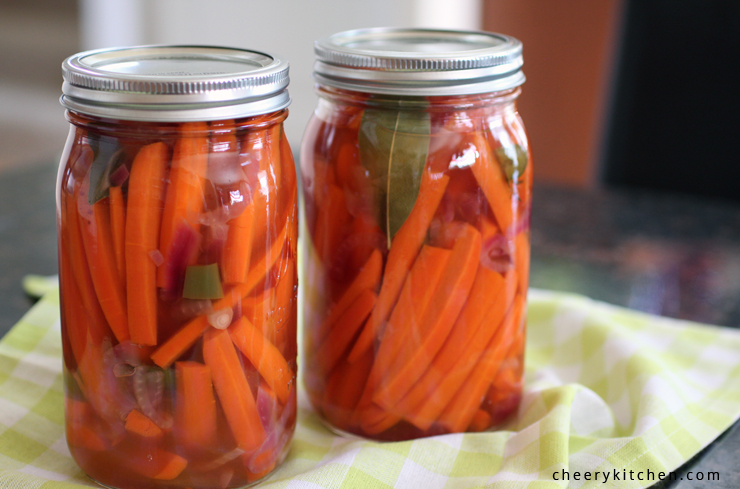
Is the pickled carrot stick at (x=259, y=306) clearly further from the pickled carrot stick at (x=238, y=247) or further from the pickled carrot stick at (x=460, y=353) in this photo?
the pickled carrot stick at (x=460, y=353)

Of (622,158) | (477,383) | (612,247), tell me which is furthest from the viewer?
(622,158)

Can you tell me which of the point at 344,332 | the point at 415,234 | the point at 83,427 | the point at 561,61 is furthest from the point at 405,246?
the point at 561,61

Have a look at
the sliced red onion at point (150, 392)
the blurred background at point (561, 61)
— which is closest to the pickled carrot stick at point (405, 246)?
the sliced red onion at point (150, 392)

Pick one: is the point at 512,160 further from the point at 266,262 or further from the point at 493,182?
the point at 266,262

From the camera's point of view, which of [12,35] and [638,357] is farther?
[12,35]

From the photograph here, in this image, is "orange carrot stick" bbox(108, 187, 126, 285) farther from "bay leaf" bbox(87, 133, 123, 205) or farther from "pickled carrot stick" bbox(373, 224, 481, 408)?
"pickled carrot stick" bbox(373, 224, 481, 408)

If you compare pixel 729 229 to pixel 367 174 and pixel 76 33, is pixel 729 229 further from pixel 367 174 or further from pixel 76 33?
pixel 76 33

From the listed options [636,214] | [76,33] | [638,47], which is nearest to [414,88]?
[636,214]
